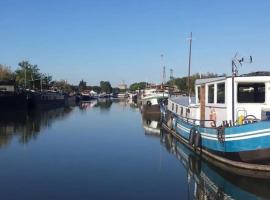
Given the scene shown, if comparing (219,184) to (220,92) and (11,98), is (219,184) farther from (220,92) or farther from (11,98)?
(11,98)

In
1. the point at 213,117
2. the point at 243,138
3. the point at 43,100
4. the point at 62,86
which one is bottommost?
the point at 43,100

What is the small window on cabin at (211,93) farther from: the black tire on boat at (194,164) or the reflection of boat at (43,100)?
the reflection of boat at (43,100)

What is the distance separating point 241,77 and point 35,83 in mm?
117556

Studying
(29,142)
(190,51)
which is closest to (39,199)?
(29,142)

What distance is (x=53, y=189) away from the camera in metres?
17.3

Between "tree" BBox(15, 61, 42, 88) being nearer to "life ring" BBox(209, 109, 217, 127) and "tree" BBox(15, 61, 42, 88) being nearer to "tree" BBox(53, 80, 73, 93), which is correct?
"tree" BBox(53, 80, 73, 93)

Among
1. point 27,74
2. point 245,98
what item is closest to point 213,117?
point 245,98

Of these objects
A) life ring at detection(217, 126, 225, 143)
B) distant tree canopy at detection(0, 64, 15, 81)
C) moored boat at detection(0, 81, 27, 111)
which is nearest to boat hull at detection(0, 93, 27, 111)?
moored boat at detection(0, 81, 27, 111)

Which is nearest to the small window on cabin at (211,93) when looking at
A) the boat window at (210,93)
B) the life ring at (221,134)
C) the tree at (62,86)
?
the boat window at (210,93)

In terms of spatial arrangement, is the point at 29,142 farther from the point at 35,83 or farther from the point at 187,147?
the point at 35,83

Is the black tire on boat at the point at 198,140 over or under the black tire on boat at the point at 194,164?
over

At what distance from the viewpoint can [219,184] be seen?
18.2 metres

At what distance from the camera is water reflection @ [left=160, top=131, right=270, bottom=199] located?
16453 mm

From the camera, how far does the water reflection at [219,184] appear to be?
1645 centimetres
